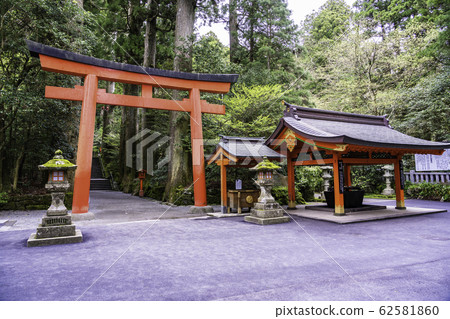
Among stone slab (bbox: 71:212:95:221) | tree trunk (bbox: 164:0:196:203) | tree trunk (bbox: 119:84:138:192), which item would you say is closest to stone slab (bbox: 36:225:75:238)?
stone slab (bbox: 71:212:95:221)

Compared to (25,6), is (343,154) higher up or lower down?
lower down

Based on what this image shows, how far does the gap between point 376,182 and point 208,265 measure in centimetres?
1560

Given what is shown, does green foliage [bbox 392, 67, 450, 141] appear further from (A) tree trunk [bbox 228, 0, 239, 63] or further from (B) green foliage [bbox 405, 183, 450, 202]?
(A) tree trunk [bbox 228, 0, 239, 63]

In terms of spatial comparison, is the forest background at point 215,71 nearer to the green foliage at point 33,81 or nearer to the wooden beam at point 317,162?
the green foliage at point 33,81

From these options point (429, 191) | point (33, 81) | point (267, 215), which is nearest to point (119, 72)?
point (33, 81)

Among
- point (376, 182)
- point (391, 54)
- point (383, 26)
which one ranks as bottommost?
point (376, 182)

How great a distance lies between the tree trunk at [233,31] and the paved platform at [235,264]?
14.0 metres

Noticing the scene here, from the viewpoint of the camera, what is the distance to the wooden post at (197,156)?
980 centimetres

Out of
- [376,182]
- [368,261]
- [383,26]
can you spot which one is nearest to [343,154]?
[368,261]

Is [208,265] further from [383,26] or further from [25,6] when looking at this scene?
[383,26]

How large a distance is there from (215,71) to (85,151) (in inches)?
291

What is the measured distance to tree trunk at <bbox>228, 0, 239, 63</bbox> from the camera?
16672 mm

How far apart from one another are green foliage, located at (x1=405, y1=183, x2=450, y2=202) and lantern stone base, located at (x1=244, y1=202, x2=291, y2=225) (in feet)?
30.9

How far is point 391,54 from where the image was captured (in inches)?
663
